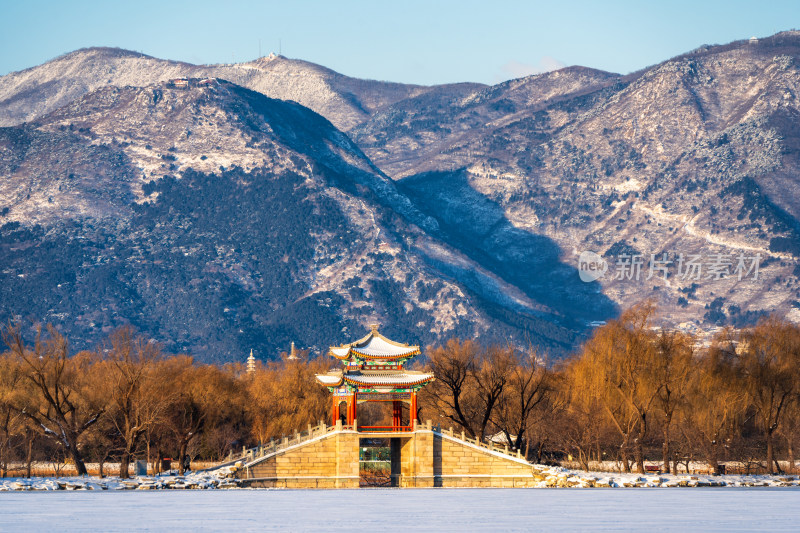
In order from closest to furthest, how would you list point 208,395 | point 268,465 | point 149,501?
point 149,501 < point 268,465 < point 208,395

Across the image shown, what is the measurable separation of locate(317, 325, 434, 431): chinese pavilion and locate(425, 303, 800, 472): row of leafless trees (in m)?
10.3

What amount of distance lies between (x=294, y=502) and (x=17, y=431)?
44913mm

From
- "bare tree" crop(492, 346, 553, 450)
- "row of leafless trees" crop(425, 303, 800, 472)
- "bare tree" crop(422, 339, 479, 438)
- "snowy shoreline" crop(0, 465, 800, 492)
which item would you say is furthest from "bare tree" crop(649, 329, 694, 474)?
"bare tree" crop(422, 339, 479, 438)

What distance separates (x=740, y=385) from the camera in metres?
104

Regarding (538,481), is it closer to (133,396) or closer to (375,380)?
(375,380)

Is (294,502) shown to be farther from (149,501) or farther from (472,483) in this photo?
(472,483)

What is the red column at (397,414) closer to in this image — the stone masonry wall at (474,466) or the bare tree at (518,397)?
the stone masonry wall at (474,466)

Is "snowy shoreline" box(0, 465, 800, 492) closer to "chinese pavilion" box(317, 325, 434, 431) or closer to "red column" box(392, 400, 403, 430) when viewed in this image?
"chinese pavilion" box(317, 325, 434, 431)

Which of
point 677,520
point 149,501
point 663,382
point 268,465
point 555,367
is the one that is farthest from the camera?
point 555,367

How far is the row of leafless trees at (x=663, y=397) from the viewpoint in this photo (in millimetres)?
103188

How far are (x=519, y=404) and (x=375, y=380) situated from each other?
2579cm

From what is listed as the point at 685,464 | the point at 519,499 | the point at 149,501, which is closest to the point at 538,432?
the point at 685,464

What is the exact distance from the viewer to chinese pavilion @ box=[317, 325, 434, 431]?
322ft

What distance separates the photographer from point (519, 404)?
12000 centimetres
